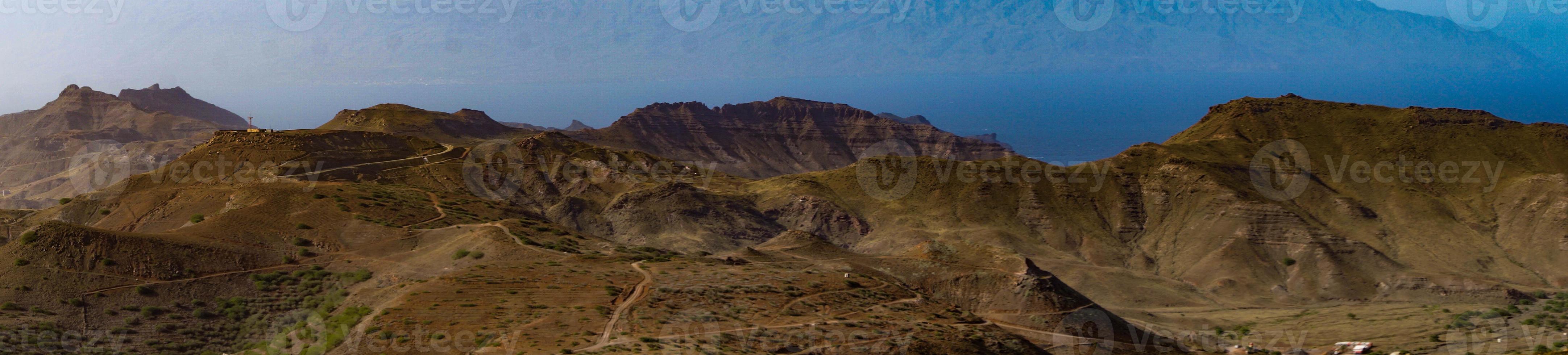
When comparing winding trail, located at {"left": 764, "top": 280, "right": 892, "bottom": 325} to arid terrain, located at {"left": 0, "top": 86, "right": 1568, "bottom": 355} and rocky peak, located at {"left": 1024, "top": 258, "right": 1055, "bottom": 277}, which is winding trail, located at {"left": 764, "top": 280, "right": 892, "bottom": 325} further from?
rocky peak, located at {"left": 1024, "top": 258, "right": 1055, "bottom": 277}

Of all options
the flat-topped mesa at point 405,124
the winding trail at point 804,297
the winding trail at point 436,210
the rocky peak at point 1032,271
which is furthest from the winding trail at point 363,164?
the rocky peak at point 1032,271

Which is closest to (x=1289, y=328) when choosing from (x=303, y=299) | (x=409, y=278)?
(x=409, y=278)

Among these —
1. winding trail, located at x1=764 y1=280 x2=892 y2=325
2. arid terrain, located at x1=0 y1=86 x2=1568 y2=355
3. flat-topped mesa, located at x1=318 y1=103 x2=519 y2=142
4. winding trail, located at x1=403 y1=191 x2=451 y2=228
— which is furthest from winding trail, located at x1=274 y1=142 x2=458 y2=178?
winding trail, located at x1=764 y1=280 x2=892 y2=325

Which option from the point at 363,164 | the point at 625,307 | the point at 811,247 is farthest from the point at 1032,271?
the point at 363,164

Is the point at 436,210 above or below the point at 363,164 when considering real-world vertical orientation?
below

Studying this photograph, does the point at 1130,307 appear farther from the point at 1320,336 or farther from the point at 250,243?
the point at 250,243

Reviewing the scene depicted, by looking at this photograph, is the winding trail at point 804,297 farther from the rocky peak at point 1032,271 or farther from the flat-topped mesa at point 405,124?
the flat-topped mesa at point 405,124

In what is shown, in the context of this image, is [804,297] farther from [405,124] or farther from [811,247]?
[405,124]
